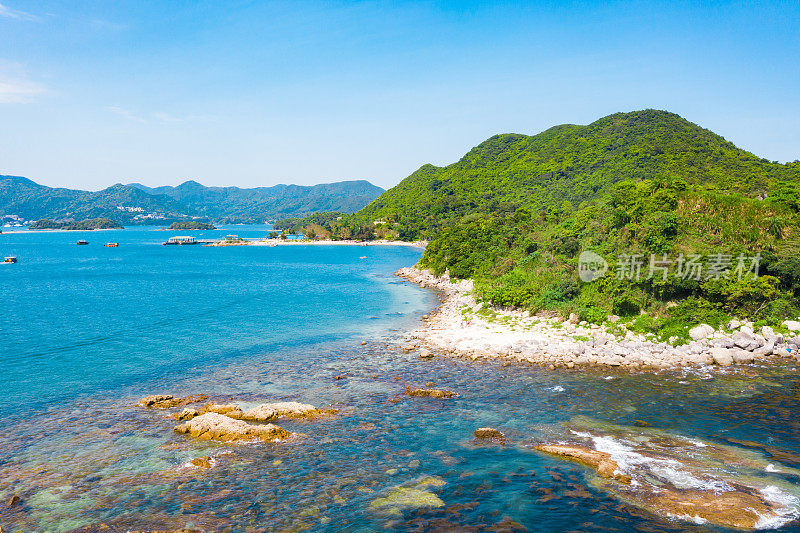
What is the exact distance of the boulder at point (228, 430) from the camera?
18.4 meters

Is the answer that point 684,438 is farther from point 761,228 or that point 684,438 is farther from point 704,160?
point 704,160

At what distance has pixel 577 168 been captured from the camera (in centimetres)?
12688

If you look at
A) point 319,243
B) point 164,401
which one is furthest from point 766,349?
point 319,243

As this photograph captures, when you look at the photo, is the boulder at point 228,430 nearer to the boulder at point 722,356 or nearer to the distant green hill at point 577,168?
the boulder at point 722,356

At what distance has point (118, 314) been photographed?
149 ft

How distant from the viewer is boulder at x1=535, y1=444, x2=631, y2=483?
1502 cm

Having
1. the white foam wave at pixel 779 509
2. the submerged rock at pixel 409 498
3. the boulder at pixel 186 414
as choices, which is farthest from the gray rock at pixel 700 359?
the boulder at pixel 186 414

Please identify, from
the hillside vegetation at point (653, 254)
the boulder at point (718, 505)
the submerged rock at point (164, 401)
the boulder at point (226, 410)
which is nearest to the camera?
the boulder at point (718, 505)

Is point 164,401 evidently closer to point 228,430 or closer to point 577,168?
point 228,430

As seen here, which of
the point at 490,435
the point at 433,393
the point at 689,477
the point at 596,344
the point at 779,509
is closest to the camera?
the point at 779,509

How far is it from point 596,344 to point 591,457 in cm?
1455

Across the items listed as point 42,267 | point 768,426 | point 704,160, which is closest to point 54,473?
point 768,426

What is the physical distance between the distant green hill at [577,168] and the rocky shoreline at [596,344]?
1641 inches

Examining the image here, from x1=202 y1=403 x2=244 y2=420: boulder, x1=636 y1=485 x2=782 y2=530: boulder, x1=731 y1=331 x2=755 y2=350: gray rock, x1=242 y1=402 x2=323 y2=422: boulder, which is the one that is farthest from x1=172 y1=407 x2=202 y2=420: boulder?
x1=731 y1=331 x2=755 y2=350: gray rock
